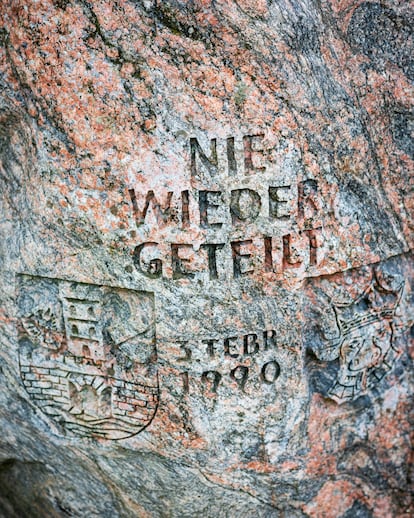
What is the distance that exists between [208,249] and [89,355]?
497 mm

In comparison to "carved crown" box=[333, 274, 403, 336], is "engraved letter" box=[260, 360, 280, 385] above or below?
below

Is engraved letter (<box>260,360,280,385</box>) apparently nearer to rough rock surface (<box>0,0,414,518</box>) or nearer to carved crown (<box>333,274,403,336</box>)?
rough rock surface (<box>0,0,414,518</box>)

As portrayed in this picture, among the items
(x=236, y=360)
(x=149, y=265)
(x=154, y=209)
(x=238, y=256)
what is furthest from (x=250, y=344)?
(x=154, y=209)

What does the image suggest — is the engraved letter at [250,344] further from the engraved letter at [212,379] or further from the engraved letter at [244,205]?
the engraved letter at [244,205]

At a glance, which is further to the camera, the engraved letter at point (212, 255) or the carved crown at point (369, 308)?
the carved crown at point (369, 308)

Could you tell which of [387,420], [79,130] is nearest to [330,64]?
[79,130]

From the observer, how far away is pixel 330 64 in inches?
83.0

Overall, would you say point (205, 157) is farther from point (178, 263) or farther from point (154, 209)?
point (178, 263)

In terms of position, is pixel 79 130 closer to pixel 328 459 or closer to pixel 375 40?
pixel 375 40

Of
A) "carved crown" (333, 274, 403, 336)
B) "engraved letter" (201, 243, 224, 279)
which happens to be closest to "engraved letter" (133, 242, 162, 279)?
"engraved letter" (201, 243, 224, 279)

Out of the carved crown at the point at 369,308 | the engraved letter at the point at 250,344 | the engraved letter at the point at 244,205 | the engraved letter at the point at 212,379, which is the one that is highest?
the engraved letter at the point at 244,205

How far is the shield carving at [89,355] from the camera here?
2166 millimetres

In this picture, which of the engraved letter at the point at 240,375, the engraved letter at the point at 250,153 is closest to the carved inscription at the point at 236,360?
the engraved letter at the point at 240,375

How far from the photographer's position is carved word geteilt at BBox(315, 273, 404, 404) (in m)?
2.21
